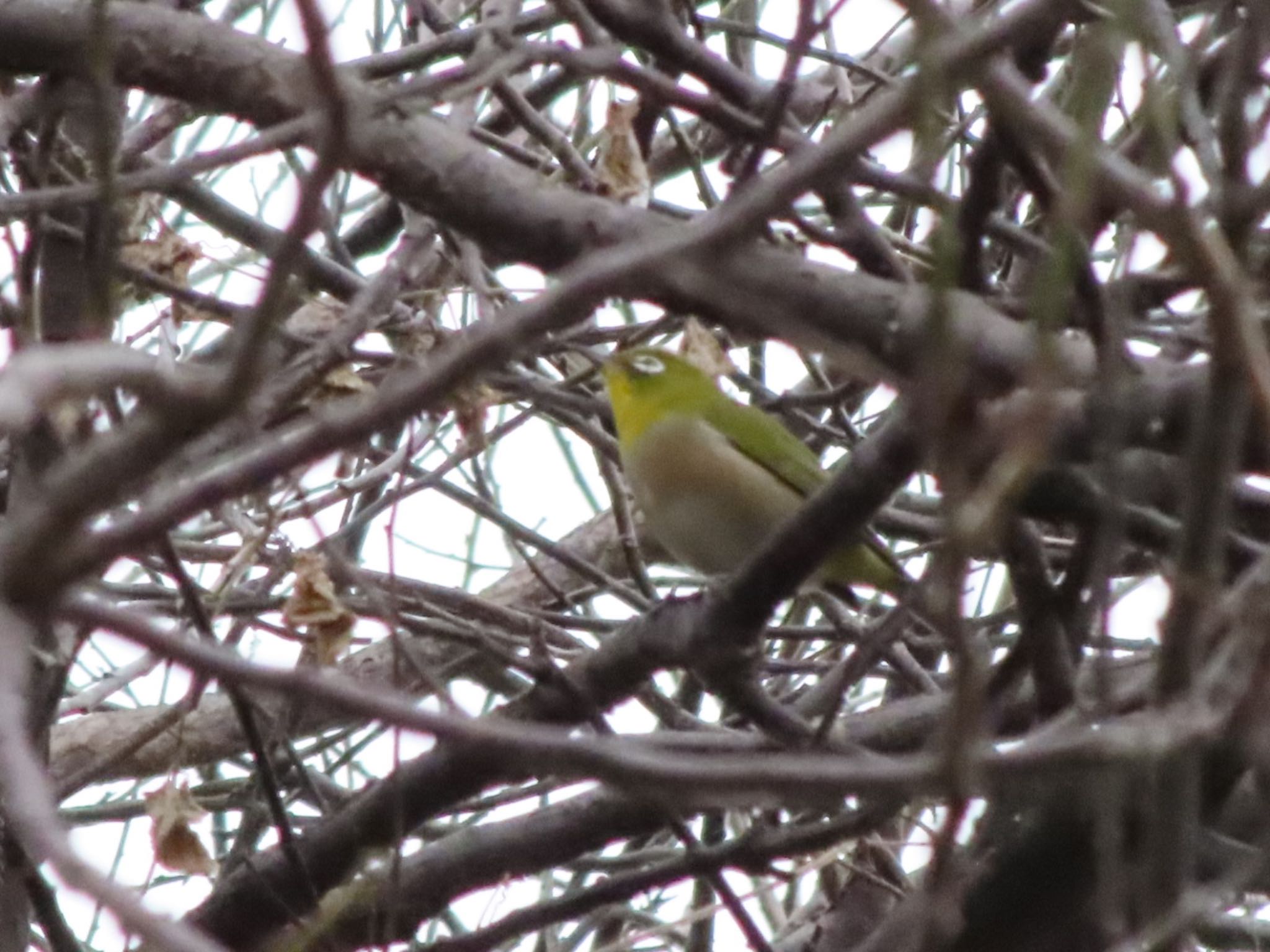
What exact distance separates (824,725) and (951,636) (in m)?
1.78

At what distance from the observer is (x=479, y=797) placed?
17.9ft

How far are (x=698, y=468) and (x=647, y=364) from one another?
1.16 feet

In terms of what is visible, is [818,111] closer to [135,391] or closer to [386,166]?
[386,166]

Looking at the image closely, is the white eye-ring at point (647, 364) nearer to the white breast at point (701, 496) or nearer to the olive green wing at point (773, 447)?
the white breast at point (701, 496)

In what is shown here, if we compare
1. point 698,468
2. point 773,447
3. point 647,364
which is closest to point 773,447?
point 773,447

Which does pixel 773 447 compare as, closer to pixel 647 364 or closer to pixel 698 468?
pixel 698 468

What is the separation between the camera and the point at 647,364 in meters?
5.91

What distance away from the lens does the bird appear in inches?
231

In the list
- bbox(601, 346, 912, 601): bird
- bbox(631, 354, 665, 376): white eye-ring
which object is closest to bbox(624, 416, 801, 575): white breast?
bbox(601, 346, 912, 601): bird

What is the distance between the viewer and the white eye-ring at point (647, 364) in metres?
5.87

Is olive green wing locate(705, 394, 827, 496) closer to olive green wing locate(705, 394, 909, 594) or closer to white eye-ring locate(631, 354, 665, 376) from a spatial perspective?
olive green wing locate(705, 394, 909, 594)

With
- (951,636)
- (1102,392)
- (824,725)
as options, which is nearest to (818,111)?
(824,725)

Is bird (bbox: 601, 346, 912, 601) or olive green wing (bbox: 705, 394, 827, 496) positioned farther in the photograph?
olive green wing (bbox: 705, 394, 827, 496)

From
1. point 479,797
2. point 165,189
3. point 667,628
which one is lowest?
point 667,628
